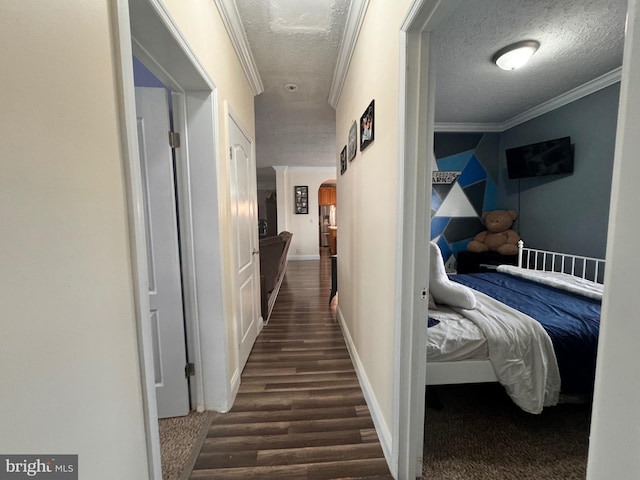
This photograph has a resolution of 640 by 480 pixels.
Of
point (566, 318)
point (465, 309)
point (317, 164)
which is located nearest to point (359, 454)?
point (465, 309)

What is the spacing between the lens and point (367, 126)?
5.18 feet

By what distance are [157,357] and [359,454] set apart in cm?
126

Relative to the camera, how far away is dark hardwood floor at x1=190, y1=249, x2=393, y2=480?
1.23 meters

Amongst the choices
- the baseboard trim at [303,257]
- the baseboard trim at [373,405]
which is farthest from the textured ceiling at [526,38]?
the baseboard trim at [303,257]

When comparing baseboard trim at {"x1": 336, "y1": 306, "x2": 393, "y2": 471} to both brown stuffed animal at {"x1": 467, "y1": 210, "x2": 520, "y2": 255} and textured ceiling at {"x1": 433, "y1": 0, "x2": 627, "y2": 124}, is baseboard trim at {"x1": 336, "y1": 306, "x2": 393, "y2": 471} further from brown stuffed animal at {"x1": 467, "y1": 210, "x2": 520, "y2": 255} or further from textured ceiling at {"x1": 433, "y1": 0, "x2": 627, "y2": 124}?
brown stuffed animal at {"x1": 467, "y1": 210, "x2": 520, "y2": 255}

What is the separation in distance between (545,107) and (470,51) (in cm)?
193

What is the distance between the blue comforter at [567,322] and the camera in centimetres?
136

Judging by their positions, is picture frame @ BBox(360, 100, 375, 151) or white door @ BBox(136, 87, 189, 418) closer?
white door @ BBox(136, 87, 189, 418)

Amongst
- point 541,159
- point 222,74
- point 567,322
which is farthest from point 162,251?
point 541,159

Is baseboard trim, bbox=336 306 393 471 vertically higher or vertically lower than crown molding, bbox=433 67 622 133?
lower

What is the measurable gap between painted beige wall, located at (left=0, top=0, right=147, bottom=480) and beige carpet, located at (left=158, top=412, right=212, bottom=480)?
680mm

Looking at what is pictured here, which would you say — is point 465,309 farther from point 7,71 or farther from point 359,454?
point 7,71

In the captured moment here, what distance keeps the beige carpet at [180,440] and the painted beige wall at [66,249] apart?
0.63 meters

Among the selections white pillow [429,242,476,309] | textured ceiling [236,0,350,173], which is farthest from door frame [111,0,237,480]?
white pillow [429,242,476,309]
